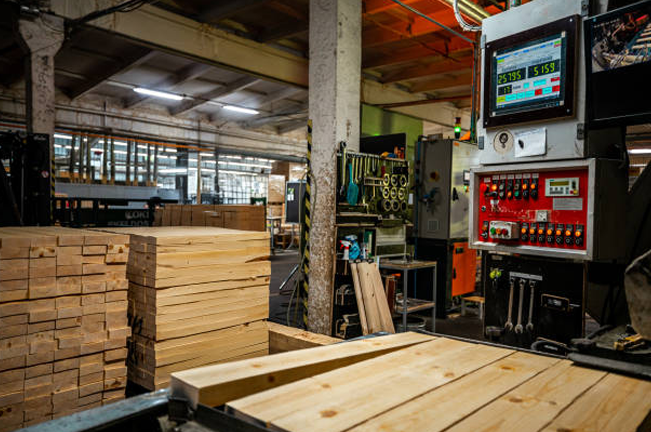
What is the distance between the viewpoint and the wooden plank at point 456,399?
954 mm

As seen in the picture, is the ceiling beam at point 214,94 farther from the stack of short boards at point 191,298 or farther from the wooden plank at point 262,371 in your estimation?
the wooden plank at point 262,371

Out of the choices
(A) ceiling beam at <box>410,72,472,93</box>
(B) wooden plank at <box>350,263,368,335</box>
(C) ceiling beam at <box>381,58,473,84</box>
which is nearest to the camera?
(B) wooden plank at <box>350,263,368,335</box>

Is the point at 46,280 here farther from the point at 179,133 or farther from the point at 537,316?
the point at 179,133

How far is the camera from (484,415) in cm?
101

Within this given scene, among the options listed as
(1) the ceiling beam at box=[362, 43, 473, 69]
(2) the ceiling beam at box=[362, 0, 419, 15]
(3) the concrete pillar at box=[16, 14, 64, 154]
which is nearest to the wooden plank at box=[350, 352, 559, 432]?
(2) the ceiling beam at box=[362, 0, 419, 15]

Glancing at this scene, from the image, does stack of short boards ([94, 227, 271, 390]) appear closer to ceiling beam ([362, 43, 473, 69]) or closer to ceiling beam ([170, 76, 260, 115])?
ceiling beam ([362, 43, 473, 69])

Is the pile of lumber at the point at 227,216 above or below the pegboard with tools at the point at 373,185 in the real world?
below

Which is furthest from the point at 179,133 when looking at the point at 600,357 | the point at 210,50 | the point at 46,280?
the point at 600,357

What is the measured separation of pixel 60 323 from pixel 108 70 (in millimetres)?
9190

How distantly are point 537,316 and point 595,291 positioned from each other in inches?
14.1

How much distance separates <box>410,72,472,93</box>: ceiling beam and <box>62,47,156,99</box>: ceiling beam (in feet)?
20.6

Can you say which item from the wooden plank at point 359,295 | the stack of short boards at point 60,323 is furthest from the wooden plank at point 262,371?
the wooden plank at point 359,295

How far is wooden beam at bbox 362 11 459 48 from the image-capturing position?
23.4 feet

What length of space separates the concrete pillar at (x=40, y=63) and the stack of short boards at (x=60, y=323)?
4.28 meters
